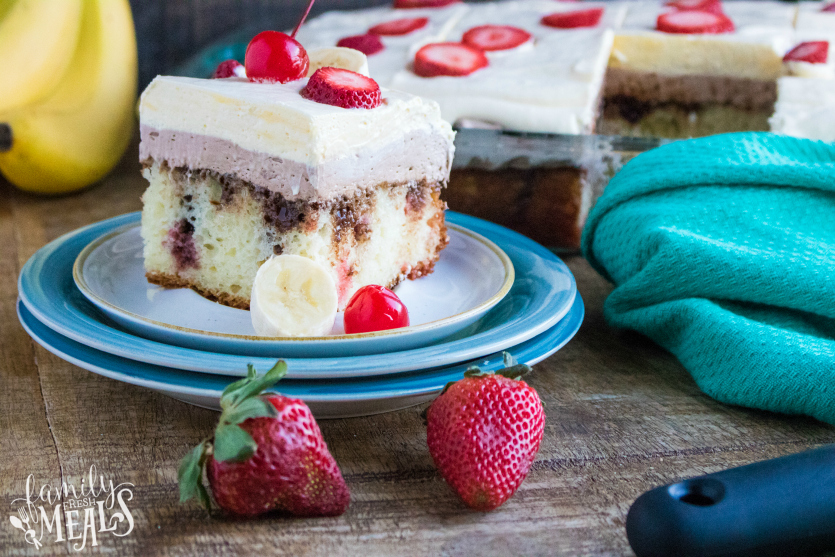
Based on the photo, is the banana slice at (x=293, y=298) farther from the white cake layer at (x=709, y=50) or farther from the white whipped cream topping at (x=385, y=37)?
the white cake layer at (x=709, y=50)

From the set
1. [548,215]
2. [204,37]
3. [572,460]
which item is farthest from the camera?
[204,37]

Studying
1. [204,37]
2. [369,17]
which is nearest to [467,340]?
[369,17]

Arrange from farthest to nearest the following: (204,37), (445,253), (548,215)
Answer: (204,37) → (548,215) → (445,253)

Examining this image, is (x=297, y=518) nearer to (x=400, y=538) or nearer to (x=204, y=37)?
(x=400, y=538)

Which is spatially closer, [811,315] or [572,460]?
[572,460]

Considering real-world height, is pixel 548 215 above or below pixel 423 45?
below

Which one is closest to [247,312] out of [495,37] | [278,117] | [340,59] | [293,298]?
[293,298]
